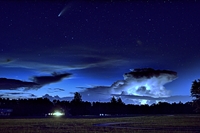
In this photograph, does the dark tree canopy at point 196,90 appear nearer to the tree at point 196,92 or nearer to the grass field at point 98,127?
the tree at point 196,92

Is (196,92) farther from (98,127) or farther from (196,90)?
(98,127)

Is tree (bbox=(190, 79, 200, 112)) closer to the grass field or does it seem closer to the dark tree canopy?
the dark tree canopy

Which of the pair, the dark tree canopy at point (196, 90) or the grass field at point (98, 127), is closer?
the grass field at point (98, 127)

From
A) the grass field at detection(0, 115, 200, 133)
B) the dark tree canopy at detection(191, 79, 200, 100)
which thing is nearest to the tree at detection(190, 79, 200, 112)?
the dark tree canopy at detection(191, 79, 200, 100)

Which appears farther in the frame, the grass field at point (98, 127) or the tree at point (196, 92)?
the tree at point (196, 92)

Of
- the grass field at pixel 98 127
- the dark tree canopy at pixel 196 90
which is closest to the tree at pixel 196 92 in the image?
the dark tree canopy at pixel 196 90

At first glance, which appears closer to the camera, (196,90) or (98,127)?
(98,127)

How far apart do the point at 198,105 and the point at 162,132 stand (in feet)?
188

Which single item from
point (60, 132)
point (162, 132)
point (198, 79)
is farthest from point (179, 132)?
point (198, 79)

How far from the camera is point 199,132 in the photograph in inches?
1336

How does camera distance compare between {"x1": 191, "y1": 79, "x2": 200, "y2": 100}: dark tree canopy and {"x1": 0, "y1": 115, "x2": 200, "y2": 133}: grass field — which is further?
{"x1": 191, "y1": 79, "x2": 200, "y2": 100}: dark tree canopy

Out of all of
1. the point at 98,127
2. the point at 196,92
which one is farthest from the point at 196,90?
the point at 98,127

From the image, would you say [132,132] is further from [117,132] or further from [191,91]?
[191,91]

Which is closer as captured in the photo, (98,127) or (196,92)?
(98,127)
